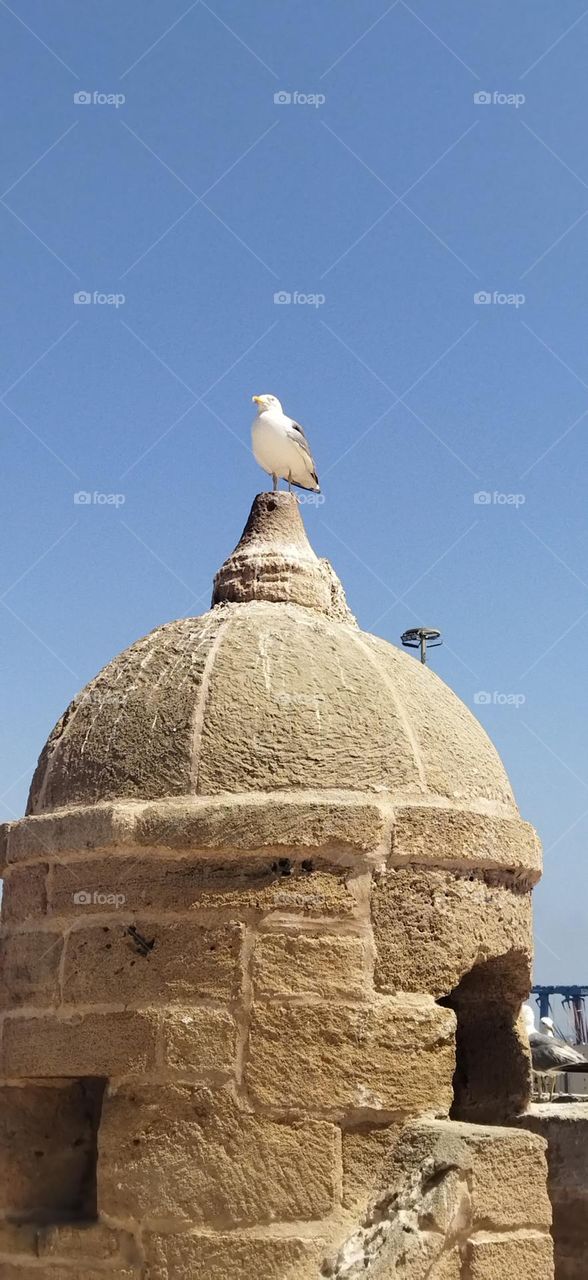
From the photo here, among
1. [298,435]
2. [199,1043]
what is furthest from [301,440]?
[199,1043]

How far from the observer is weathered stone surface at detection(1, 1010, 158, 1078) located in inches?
188

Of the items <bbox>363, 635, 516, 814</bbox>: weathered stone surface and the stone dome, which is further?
<bbox>363, 635, 516, 814</bbox>: weathered stone surface

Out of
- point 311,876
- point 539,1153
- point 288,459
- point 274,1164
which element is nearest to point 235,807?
point 311,876

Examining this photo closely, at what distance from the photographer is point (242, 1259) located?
454 centimetres

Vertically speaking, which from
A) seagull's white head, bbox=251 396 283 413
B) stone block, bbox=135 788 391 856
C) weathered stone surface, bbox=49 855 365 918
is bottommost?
weathered stone surface, bbox=49 855 365 918

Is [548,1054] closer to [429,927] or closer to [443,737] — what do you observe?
[443,737]

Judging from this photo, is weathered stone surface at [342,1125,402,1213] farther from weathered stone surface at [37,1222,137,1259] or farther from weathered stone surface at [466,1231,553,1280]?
weathered stone surface at [37,1222,137,1259]

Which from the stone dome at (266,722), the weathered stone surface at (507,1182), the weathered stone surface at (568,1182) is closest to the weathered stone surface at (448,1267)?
the weathered stone surface at (507,1182)

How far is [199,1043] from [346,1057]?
1.68ft

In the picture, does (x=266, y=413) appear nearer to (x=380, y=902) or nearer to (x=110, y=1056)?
(x=380, y=902)

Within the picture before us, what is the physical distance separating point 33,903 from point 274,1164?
1361 millimetres

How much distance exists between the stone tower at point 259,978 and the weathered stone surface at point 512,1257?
0.01 meters

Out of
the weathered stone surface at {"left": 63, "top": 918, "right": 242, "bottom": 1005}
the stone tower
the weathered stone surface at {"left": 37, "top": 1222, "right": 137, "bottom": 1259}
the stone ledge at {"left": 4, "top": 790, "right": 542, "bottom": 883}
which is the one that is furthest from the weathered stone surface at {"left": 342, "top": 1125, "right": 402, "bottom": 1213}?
the stone ledge at {"left": 4, "top": 790, "right": 542, "bottom": 883}

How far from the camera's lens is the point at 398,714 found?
5.27m
